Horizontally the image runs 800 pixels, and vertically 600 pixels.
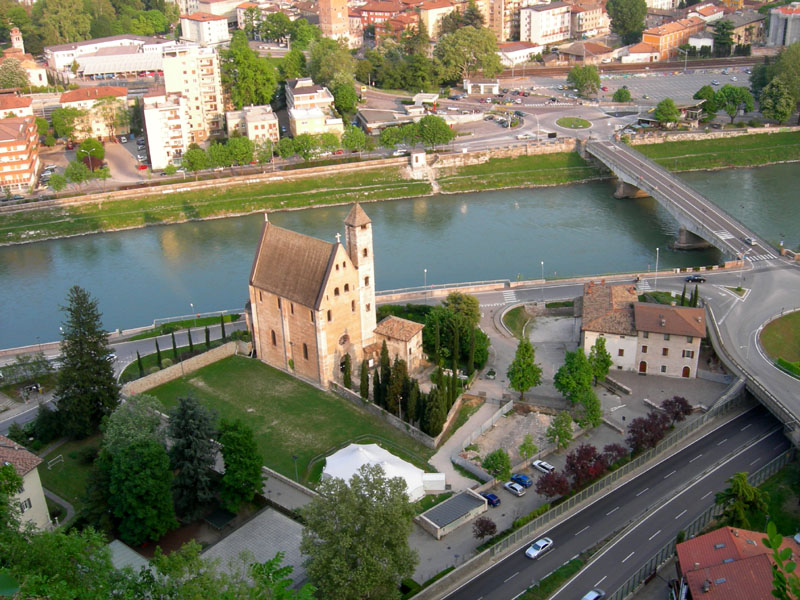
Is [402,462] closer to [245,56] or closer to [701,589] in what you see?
[701,589]

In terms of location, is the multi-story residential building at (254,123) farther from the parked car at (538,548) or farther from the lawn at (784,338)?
the parked car at (538,548)

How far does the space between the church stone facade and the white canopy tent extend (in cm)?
861

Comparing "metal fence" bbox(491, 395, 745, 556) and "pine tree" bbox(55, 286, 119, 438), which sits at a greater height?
"pine tree" bbox(55, 286, 119, 438)

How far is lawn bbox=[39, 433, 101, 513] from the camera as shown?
4056 cm

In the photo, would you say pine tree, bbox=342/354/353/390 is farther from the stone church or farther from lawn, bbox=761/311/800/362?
lawn, bbox=761/311/800/362

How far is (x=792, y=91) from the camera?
96750 mm

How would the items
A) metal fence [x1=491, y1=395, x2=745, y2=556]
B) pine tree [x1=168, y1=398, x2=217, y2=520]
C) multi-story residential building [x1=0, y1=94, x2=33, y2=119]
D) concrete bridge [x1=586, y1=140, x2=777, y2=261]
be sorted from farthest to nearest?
1. multi-story residential building [x1=0, y1=94, x2=33, y2=119]
2. concrete bridge [x1=586, y1=140, x2=777, y2=261]
3. pine tree [x1=168, y1=398, x2=217, y2=520]
4. metal fence [x1=491, y1=395, x2=745, y2=556]

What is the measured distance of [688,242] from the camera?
233ft

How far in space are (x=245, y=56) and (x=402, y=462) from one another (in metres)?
77.7

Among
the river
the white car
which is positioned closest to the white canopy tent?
the white car

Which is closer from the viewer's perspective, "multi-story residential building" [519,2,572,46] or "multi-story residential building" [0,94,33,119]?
"multi-story residential building" [0,94,33,119]

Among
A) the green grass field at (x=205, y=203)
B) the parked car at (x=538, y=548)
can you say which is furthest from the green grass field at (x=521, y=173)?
the parked car at (x=538, y=548)

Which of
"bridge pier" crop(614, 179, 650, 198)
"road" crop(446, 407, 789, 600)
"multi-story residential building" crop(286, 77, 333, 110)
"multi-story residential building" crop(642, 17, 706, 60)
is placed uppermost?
"multi-story residential building" crop(642, 17, 706, 60)

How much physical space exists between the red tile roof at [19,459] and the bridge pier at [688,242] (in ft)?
173
